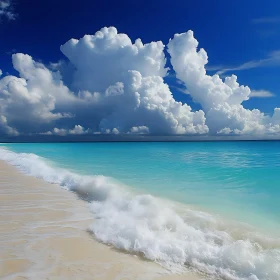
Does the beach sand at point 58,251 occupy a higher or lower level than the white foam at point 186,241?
lower

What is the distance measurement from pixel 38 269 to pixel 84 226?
2620 mm

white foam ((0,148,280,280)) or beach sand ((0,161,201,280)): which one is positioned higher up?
white foam ((0,148,280,280))

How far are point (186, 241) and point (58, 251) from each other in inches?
114

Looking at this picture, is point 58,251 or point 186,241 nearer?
point 58,251

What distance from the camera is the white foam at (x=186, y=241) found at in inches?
200

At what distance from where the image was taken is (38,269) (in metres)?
4.86

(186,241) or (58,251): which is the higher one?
(186,241)

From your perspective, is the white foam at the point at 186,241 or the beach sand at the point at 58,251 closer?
the beach sand at the point at 58,251

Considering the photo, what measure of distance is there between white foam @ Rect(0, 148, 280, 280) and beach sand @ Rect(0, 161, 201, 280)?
1.20ft

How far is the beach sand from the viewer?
4.79 meters

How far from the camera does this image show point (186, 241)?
20.1 feet

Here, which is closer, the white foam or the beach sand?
the beach sand

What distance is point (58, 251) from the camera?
568 centimetres

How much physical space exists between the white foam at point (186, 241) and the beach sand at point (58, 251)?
1.20ft
